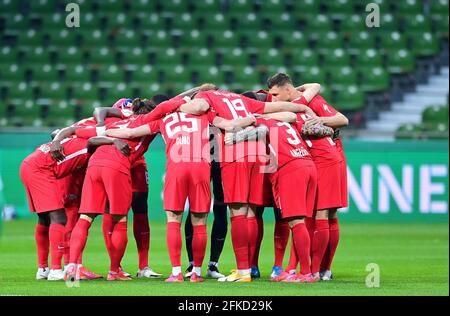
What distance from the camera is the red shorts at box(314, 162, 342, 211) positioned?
10562mm

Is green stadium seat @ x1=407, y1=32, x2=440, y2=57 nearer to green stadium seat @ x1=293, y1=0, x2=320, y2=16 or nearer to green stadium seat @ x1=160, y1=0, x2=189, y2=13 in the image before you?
green stadium seat @ x1=293, y1=0, x2=320, y2=16

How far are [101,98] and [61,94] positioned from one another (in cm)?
98

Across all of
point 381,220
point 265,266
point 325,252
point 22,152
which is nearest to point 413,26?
point 381,220

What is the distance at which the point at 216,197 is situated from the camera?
11383 mm

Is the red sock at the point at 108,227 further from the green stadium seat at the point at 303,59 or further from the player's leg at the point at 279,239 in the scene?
the green stadium seat at the point at 303,59

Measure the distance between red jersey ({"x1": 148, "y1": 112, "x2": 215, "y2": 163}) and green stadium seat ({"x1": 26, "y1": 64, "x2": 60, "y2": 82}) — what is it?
14022mm

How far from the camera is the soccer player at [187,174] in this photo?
9.92m

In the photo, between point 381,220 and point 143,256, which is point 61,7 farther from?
point 143,256

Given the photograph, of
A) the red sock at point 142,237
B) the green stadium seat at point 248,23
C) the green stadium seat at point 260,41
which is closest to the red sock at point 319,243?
the red sock at point 142,237

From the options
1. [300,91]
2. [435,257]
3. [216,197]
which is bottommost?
[435,257]

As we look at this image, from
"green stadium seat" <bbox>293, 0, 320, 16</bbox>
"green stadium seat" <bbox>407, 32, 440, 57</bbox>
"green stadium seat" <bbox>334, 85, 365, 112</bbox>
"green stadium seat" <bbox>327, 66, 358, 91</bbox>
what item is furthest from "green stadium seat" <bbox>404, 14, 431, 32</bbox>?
"green stadium seat" <bbox>334, 85, 365, 112</bbox>

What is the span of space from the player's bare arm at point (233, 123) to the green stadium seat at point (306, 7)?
1526cm

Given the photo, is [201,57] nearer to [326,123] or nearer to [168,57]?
[168,57]

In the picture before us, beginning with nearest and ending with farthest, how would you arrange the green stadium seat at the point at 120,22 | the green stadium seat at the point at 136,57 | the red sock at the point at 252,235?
1. the red sock at the point at 252,235
2. the green stadium seat at the point at 136,57
3. the green stadium seat at the point at 120,22
